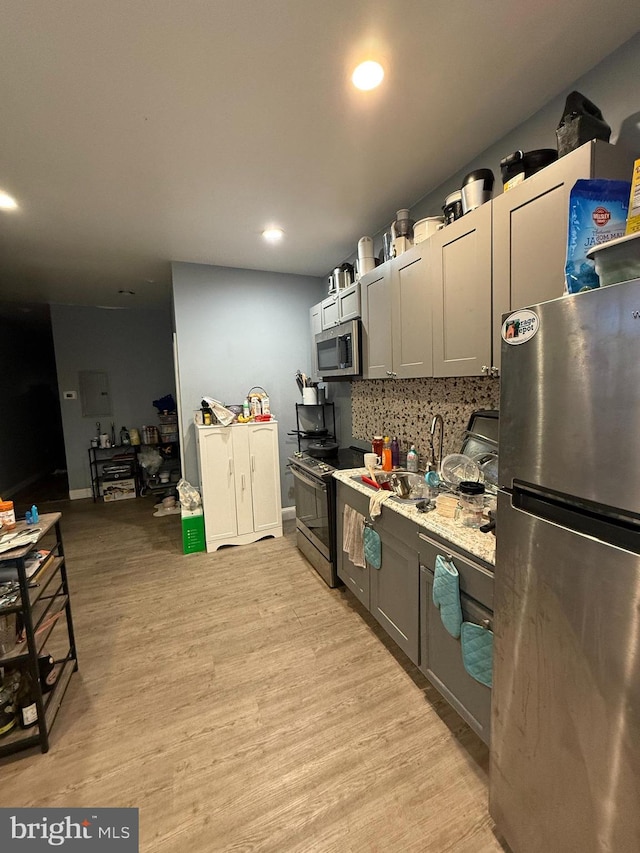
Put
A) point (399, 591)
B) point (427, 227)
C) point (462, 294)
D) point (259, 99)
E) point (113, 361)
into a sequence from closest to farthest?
point (259, 99)
point (462, 294)
point (399, 591)
point (427, 227)
point (113, 361)

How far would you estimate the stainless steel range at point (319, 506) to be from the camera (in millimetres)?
2506

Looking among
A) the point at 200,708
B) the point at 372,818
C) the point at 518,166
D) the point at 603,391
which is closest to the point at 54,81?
the point at 518,166

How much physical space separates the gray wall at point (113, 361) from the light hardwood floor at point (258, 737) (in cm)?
350

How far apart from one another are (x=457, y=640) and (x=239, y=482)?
7.77ft

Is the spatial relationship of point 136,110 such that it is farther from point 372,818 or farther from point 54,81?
point 372,818

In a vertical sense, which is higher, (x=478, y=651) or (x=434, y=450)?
(x=434, y=450)

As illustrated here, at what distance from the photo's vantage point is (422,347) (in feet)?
6.44

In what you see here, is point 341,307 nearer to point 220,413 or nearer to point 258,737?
point 220,413

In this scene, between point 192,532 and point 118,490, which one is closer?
point 192,532

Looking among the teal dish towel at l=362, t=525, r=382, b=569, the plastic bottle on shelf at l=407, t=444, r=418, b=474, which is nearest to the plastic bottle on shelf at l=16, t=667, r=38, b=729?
the teal dish towel at l=362, t=525, r=382, b=569

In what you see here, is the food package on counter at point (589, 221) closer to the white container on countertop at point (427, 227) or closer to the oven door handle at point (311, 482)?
the white container on countertop at point (427, 227)

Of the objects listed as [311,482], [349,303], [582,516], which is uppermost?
[349,303]

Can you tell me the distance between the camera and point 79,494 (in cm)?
526

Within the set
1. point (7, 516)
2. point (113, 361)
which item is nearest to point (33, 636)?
point (7, 516)
